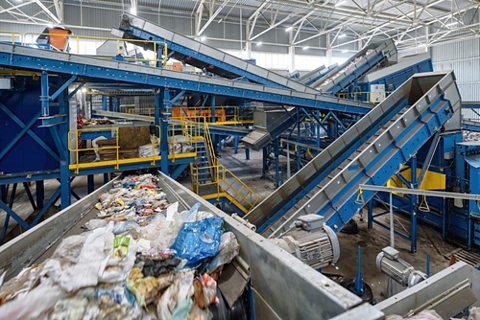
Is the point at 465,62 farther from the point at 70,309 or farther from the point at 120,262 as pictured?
the point at 70,309

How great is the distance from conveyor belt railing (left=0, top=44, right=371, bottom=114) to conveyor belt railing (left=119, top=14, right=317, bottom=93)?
1305 mm

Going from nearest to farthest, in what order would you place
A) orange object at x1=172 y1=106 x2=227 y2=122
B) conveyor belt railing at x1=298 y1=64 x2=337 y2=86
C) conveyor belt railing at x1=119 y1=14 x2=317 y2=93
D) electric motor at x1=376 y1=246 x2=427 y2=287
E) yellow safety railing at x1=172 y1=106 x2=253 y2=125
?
electric motor at x1=376 y1=246 x2=427 y2=287, conveyor belt railing at x1=119 y1=14 x2=317 y2=93, yellow safety railing at x1=172 y1=106 x2=253 y2=125, orange object at x1=172 y1=106 x2=227 y2=122, conveyor belt railing at x1=298 y1=64 x2=337 y2=86

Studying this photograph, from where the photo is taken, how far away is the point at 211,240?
6.75 ft

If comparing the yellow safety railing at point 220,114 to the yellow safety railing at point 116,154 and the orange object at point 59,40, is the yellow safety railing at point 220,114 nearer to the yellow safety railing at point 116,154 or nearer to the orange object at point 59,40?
the yellow safety railing at point 116,154

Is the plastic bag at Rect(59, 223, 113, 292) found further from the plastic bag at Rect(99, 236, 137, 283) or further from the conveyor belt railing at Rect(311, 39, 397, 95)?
the conveyor belt railing at Rect(311, 39, 397, 95)

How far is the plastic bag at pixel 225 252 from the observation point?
1945mm

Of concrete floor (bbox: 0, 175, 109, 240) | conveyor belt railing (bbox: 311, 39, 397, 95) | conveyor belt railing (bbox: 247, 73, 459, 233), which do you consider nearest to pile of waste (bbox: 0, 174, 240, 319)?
conveyor belt railing (bbox: 247, 73, 459, 233)

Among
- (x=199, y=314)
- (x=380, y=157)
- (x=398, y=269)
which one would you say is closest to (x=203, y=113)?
(x=380, y=157)

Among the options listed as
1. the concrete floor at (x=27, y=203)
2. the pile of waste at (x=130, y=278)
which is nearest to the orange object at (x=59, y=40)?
the concrete floor at (x=27, y=203)

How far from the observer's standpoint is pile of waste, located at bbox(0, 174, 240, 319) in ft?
4.79

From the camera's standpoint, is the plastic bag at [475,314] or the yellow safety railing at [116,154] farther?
the yellow safety railing at [116,154]

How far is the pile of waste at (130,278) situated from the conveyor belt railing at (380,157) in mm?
2896

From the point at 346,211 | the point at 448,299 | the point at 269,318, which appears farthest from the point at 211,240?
the point at 346,211

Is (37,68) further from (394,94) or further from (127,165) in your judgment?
(394,94)
